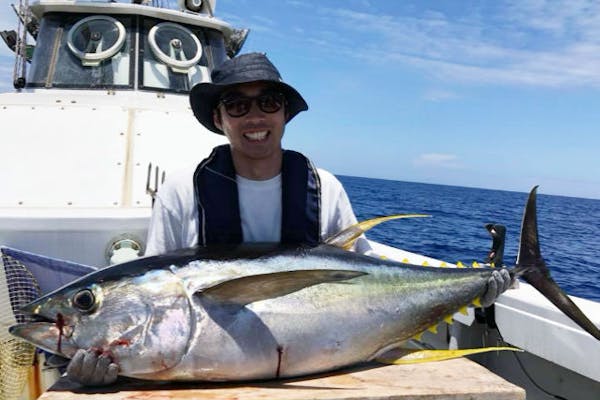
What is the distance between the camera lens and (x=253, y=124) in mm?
2527

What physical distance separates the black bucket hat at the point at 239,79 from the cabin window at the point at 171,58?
328 cm

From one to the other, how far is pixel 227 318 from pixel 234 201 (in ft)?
2.66

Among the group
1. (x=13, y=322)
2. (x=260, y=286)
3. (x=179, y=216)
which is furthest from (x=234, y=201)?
(x=13, y=322)

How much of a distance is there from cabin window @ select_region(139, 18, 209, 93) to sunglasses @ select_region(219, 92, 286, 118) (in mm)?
3480

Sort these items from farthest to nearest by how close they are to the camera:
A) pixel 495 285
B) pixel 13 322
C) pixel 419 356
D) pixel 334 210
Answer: pixel 13 322 → pixel 334 210 → pixel 495 285 → pixel 419 356

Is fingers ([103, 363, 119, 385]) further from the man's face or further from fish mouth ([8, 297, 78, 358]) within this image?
the man's face

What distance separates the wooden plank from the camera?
1.79m

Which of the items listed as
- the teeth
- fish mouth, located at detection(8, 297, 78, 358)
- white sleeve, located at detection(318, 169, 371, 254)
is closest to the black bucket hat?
the teeth

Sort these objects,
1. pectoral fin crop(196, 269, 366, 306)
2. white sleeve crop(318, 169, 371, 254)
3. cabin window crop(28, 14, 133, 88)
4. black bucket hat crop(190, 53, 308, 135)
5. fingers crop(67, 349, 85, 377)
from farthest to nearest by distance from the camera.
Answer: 1. cabin window crop(28, 14, 133, 88)
2. white sleeve crop(318, 169, 371, 254)
3. black bucket hat crop(190, 53, 308, 135)
4. pectoral fin crop(196, 269, 366, 306)
5. fingers crop(67, 349, 85, 377)

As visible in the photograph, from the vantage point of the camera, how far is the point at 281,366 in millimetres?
1979

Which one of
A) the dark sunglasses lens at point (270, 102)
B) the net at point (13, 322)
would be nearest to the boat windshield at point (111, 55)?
the net at point (13, 322)

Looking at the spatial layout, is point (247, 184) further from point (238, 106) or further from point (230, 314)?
point (230, 314)

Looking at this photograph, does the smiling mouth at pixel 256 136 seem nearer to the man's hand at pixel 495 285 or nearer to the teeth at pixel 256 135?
the teeth at pixel 256 135

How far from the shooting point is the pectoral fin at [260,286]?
1.92m
